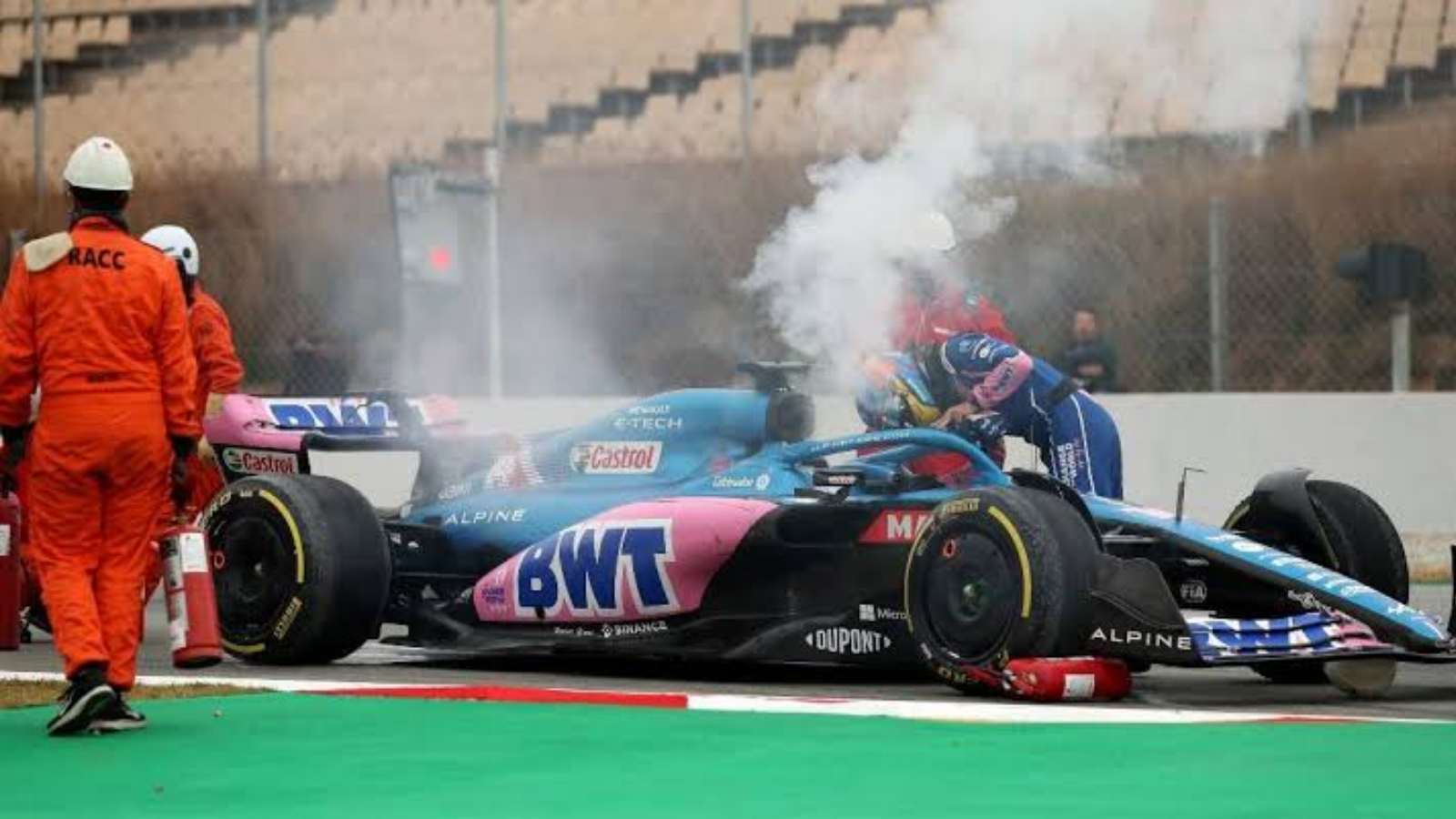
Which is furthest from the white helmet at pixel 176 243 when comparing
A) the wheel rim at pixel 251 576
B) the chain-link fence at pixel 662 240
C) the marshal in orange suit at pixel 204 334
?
the chain-link fence at pixel 662 240

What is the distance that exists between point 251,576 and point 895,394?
2.71 m

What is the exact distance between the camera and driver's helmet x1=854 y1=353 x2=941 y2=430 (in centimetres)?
1249

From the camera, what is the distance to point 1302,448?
18.9 metres

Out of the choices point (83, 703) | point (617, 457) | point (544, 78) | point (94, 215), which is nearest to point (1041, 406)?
point (617, 457)

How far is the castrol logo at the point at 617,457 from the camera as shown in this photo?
11953 mm

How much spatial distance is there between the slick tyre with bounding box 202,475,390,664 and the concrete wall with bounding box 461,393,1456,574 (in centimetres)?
775

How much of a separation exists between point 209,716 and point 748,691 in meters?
1.95

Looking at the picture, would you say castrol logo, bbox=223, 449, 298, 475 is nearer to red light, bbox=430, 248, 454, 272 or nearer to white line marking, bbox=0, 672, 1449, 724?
white line marking, bbox=0, 672, 1449, 724

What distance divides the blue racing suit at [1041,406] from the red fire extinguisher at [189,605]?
3748 mm

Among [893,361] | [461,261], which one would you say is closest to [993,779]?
[893,361]

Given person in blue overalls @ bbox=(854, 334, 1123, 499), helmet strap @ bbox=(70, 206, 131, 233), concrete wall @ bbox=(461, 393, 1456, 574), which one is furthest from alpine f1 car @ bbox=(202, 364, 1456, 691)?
concrete wall @ bbox=(461, 393, 1456, 574)

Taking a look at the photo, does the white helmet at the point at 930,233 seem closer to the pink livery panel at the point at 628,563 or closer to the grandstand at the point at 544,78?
the pink livery panel at the point at 628,563

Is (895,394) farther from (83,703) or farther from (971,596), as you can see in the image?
(83,703)

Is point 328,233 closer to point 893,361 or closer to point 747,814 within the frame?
point 893,361
